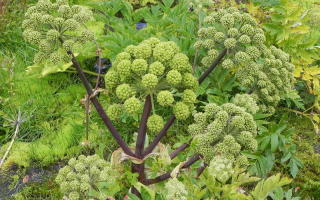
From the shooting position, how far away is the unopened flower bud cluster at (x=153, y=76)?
6.95 ft

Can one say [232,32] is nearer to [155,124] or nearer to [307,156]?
[155,124]

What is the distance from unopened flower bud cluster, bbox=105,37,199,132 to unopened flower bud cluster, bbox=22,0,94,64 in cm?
37

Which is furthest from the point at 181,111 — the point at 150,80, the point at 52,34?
the point at 52,34

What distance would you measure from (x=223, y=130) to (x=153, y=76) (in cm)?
68

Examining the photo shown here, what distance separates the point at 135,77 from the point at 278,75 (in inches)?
69.6

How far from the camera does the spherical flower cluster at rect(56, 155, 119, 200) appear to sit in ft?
8.05

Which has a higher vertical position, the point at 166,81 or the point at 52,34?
the point at 52,34

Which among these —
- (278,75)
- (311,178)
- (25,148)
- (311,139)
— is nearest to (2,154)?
(25,148)

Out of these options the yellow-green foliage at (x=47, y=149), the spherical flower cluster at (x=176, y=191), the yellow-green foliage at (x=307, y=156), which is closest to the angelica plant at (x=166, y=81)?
the spherical flower cluster at (x=176, y=191)

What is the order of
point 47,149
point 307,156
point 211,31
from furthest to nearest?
point 307,156, point 47,149, point 211,31

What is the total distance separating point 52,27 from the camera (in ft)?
7.42

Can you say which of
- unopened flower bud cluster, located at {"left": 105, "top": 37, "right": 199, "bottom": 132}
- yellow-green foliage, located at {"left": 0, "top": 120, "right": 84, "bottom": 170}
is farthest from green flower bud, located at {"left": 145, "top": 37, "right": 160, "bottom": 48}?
yellow-green foliage, located at {"left": 0, "top": 120, "right": 84, "bottom": 170}

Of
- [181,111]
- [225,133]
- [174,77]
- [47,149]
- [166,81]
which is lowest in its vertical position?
[47,149]

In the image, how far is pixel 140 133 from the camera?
99.7 inches
